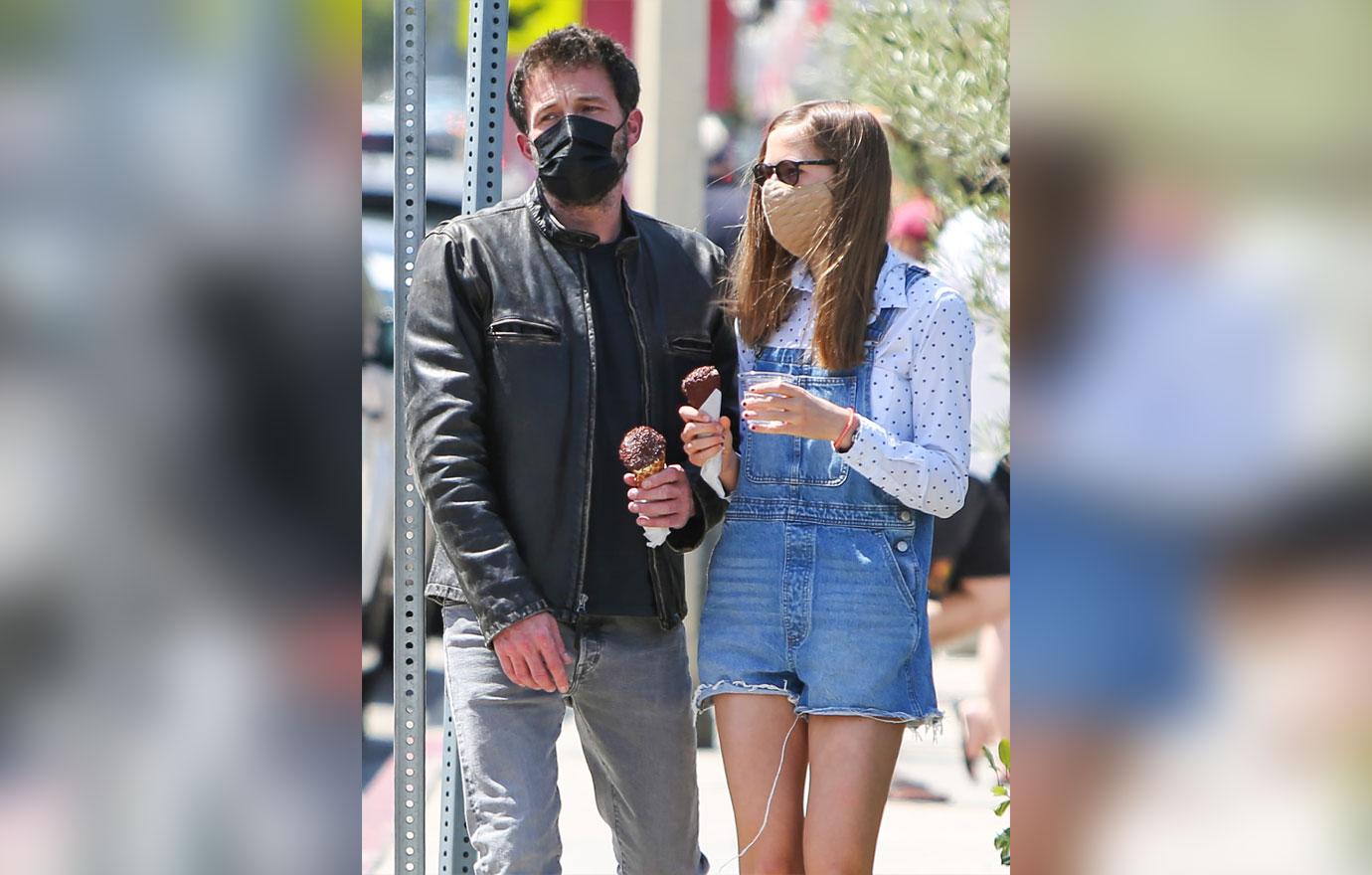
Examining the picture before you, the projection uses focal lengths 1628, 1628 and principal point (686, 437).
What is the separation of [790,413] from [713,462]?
10.7 inches

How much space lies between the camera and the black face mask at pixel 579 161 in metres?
3.08

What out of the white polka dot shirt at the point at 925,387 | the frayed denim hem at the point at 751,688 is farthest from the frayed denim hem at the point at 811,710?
the white polka dot shirt at the point at 925,387

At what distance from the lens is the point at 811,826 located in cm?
299

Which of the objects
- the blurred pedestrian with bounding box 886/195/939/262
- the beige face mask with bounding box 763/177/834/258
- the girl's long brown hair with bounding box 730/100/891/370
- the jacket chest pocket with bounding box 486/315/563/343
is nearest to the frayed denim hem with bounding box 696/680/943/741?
the girl's long brown hair with bounding box 730/100/891/370

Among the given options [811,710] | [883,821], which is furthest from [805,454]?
[883,821]

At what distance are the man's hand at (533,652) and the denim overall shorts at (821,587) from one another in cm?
30

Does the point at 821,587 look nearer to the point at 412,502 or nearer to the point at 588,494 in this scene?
the point at 588,494

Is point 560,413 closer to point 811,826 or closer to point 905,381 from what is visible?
point 905,381

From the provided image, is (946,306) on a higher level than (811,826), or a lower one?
higher

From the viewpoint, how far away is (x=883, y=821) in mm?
5652

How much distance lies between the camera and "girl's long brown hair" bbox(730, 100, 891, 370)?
3.06 metres

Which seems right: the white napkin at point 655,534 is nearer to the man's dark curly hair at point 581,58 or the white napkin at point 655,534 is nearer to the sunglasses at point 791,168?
the sunglasses at point 791,168
